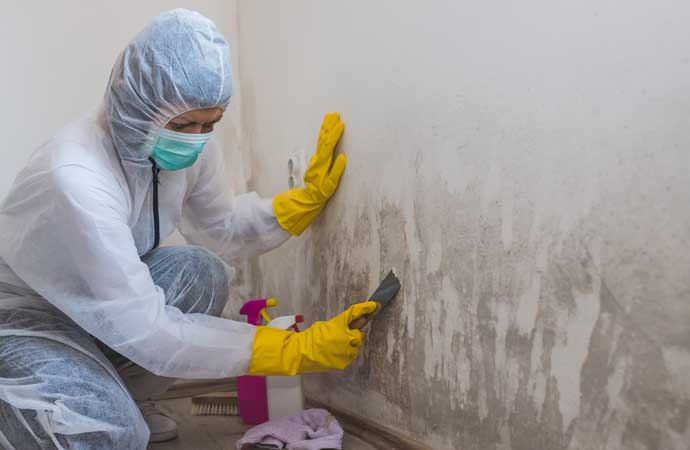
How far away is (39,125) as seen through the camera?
180cm

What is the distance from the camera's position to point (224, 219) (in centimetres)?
168

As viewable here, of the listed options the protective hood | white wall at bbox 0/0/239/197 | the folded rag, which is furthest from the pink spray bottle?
white wall at bbox 0/0/239/197

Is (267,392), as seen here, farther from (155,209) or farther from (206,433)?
(155,209)

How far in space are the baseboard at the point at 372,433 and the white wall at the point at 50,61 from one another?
1.11 meters

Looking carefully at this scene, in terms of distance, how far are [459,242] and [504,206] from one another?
136 mm

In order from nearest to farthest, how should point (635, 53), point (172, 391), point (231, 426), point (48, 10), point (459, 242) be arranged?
point (635, 53) → point (459, 242) → point (231, 426) → point (48, 10) → point (172, 391)

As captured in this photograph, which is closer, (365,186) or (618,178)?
(618,178)

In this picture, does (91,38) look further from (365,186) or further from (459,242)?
(459,242)

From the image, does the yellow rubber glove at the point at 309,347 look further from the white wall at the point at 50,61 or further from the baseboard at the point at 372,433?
the white wall at the point at 50,61

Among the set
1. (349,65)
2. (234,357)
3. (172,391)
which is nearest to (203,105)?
(349,65)

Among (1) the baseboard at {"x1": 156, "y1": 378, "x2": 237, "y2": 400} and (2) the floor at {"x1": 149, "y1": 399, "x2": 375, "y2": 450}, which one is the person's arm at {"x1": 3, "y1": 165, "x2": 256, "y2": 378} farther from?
(1) the baseboard at {"x1": 156, "y1": 378, "x2": 237, "y2": 400}

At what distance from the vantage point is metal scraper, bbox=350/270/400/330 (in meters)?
1.38

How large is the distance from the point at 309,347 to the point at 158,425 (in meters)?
0.52

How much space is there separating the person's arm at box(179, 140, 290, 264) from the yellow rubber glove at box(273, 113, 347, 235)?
1.6 inches
